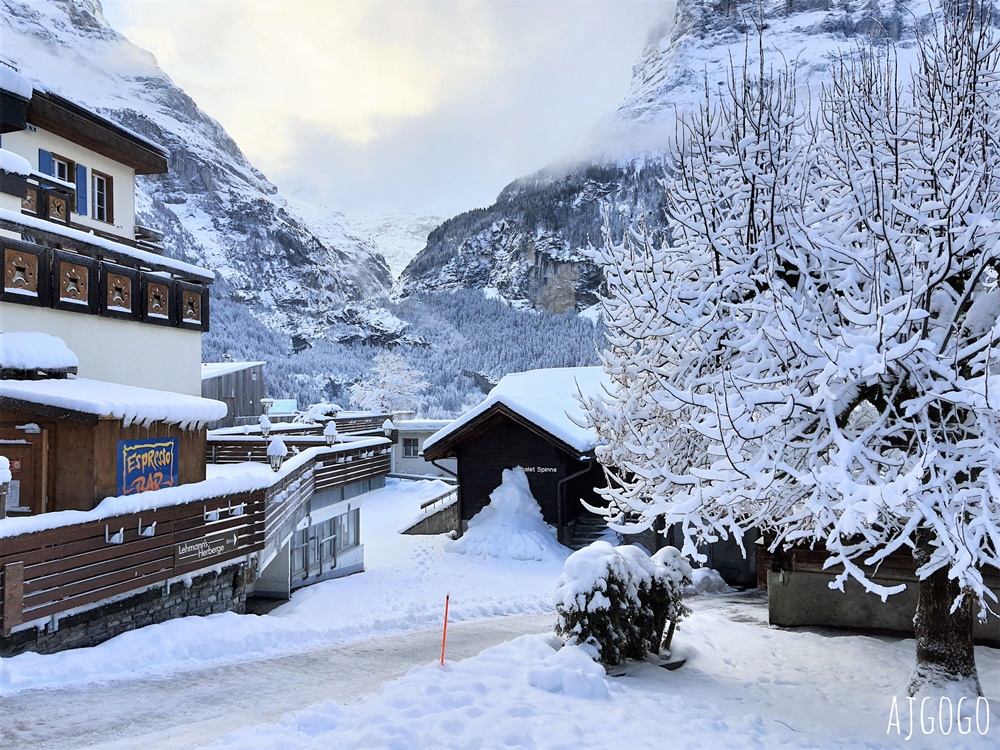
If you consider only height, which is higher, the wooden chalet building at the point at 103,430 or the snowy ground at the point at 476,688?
the wooden chalet building at the point at 103,430

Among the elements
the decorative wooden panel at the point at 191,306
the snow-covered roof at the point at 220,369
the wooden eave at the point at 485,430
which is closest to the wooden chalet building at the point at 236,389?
the snow-covered roof at the point at 220,369

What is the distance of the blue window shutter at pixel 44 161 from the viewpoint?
714 inches

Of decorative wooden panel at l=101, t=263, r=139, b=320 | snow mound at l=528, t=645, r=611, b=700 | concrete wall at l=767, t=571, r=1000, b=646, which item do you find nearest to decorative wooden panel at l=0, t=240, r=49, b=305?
decorative wooden panel at l=101, t=263, r=139, b=320

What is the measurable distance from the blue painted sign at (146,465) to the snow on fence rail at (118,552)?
29.1 inches

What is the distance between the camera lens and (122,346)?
16984mm

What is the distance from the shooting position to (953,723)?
7.66 metres

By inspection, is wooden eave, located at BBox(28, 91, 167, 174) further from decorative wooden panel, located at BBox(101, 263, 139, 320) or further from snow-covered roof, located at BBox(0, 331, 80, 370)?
snow-covered roof, located at BBox(0, 331, 80, 370)

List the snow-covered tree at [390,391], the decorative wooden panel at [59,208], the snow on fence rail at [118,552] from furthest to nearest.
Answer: the snow-covered tree at [390,391] → the decorative wooden panel at [59,208] → the snow on fence rail at [118,552]

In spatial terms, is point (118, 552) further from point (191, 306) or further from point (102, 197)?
point (102, 197)

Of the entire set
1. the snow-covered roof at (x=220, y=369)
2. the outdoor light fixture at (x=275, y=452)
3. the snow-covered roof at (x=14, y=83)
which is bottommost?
the outdoor light fixture at (x=275, y=452)

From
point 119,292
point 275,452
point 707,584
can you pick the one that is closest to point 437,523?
point 275,452

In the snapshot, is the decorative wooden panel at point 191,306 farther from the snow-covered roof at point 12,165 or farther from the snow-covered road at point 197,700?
the snow-covered road at point 197,700

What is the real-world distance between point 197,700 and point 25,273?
32.0 feet

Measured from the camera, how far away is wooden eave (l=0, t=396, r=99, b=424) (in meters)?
11.6
